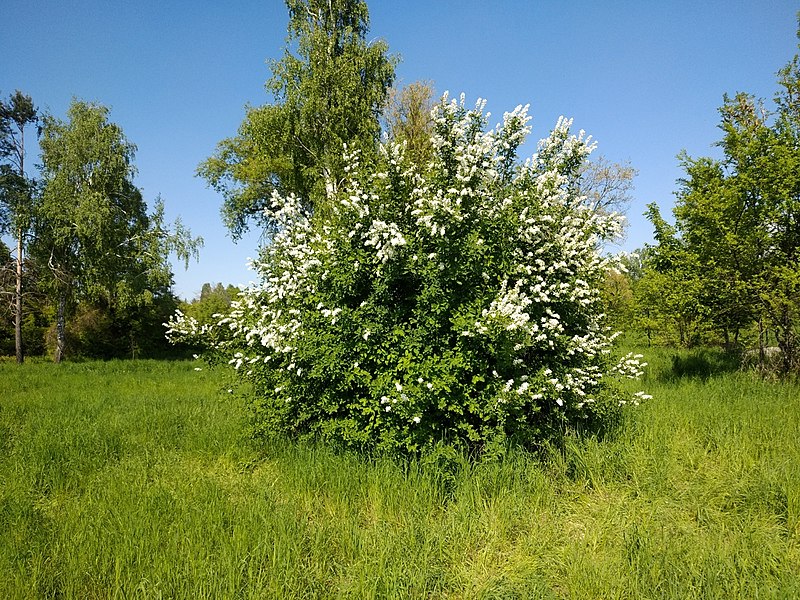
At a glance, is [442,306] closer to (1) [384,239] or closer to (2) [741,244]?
(1) [384,239]

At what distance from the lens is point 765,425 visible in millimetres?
5664

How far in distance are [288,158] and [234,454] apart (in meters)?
13.1

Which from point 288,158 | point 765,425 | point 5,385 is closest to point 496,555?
point 765,425

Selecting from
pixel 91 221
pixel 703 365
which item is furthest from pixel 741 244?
pixel 91 221

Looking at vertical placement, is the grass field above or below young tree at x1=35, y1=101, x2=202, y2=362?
below

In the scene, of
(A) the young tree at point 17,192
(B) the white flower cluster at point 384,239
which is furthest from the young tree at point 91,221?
(B) the white flower cluster at point 384,239

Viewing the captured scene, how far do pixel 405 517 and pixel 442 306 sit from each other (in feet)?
6.36

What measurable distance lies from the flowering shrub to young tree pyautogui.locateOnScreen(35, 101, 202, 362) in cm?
1709

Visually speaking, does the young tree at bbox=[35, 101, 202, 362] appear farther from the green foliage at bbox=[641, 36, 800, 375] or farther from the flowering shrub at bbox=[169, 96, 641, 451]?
the green foliage at bbox=[641, 36, 800, 375]

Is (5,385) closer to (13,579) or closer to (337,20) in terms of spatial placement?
(13,579)

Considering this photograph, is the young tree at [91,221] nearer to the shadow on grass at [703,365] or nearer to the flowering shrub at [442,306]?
the flowering shrub at [442,306]

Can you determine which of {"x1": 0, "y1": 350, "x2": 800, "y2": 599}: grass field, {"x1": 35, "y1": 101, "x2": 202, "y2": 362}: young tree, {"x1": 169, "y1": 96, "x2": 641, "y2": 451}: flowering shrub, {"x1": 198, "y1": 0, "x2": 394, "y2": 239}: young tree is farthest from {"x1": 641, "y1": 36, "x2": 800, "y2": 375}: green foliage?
{"x1": 35, "y1": 101, "x2": 202, "y2": 362}: young tree

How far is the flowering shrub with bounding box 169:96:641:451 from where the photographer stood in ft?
14.6

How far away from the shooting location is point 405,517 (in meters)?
3.84
